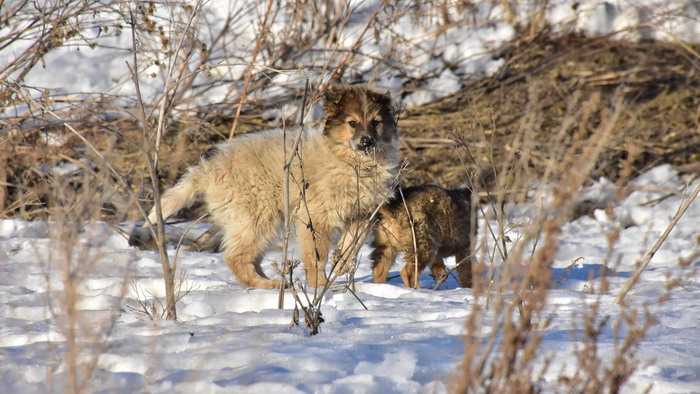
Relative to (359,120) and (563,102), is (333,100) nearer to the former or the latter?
(359,120)

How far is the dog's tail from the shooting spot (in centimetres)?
573

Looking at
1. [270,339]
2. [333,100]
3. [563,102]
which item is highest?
[563,102]

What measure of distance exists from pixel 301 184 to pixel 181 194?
2.80 ft

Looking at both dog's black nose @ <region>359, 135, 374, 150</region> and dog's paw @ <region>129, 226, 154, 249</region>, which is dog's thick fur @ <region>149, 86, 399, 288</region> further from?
dog's paw @ <region>129, 226, 154, 249</region>

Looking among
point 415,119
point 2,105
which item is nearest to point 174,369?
point 2,105

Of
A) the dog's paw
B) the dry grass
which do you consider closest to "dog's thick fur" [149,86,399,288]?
the dog's paw

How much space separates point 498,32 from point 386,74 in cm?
211

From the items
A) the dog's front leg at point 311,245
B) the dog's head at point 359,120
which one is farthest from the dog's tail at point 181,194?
the dog's head at point 359,120

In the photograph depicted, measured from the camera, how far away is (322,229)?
5652 millimetres

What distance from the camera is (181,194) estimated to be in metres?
5.75

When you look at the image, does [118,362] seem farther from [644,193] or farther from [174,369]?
[644,193]

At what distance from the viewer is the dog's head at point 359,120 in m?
5.73

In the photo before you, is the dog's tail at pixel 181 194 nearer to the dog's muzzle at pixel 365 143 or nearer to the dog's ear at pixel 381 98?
the dog's muzzle at pixel 365 143

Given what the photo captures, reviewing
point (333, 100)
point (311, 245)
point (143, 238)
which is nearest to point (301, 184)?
point (311, 245)
